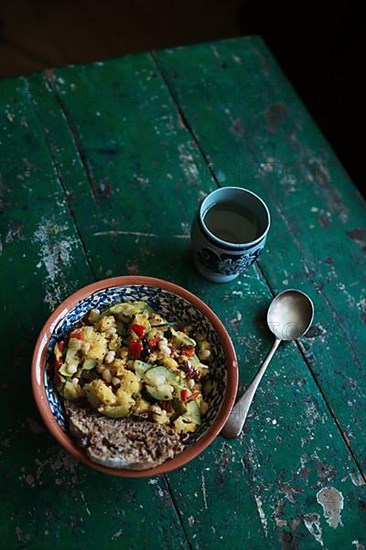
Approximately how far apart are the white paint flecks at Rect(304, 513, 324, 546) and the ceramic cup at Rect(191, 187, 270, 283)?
492 millimetres

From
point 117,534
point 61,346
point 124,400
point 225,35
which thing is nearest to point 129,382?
point 124,400

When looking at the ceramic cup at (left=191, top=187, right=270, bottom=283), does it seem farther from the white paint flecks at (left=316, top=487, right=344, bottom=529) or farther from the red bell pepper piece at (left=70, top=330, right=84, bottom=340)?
the white paint flecks at (left=316, top=487, right=344, bottom=529)

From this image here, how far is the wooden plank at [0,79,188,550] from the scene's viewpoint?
1045mm

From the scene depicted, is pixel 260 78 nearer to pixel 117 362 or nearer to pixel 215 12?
pixel 117 362

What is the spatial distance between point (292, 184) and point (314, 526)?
0.80 m

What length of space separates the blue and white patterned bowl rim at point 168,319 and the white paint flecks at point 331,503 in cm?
27

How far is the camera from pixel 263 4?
2.63 m

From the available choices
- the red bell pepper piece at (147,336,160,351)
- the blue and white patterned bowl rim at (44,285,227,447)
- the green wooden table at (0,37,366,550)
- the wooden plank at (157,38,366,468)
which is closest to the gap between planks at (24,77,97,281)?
the green wooden table at (0,37,366,550)

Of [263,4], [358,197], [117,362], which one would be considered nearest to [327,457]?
[117,362]

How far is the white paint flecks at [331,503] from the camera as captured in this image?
1114 mm

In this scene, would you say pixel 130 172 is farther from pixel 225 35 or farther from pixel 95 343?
pixel 225 35

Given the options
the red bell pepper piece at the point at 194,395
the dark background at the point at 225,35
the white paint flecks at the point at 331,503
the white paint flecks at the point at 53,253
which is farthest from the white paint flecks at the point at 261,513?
the dark background at the point at 225,35

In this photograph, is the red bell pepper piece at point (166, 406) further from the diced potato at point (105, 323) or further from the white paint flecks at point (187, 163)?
the white paint flecks at point (187, 163)

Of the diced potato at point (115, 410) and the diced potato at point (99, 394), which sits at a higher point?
the diced potato at point (99, 394)
